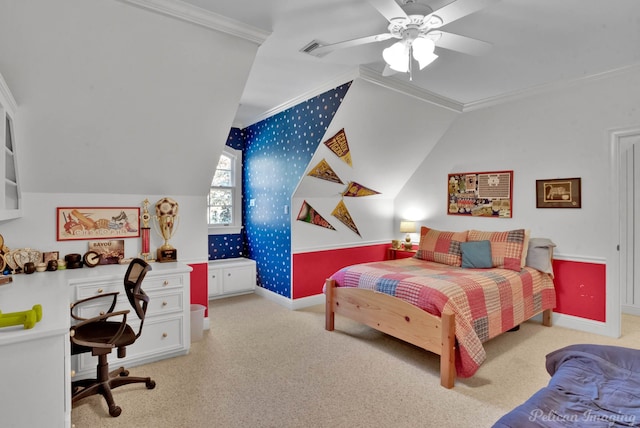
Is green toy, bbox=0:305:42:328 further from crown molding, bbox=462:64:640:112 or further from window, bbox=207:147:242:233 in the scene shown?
crown molding, bbox=462:64:640:112

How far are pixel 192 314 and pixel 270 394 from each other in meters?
1.23

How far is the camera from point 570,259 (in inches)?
138

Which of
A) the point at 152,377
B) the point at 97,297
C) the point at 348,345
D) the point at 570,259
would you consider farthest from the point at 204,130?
the point at 570,259

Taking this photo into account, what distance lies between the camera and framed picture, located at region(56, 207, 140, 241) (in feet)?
9.25

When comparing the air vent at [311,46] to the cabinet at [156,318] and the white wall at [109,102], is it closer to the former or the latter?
the white wall at [109,102]

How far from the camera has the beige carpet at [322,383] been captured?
206cm

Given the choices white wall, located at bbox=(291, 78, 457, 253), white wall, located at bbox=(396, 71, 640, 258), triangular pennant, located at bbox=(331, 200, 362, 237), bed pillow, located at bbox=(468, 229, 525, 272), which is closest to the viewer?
white wall, located at bbox=(396, 71, 640, 258)

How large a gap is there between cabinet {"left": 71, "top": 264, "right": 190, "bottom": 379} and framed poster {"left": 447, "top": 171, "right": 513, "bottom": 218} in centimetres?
330

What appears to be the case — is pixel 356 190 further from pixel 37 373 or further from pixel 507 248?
pixel 37 373

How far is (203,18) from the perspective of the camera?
2209 mm

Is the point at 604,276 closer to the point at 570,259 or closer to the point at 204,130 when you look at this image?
the point at 570,259

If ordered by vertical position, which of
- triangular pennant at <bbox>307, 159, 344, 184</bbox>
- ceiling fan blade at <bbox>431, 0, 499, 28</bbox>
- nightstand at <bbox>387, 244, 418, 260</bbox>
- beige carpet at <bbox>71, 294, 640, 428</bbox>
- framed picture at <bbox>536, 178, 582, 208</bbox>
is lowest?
beige carpet at <bbox>71, 294, 640, 428</bbox>

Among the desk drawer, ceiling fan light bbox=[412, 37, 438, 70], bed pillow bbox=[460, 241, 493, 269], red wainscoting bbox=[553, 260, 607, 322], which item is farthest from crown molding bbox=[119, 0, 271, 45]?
red wainscoting bbox=[553, 260, 607, 322]

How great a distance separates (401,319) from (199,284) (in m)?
2.02
